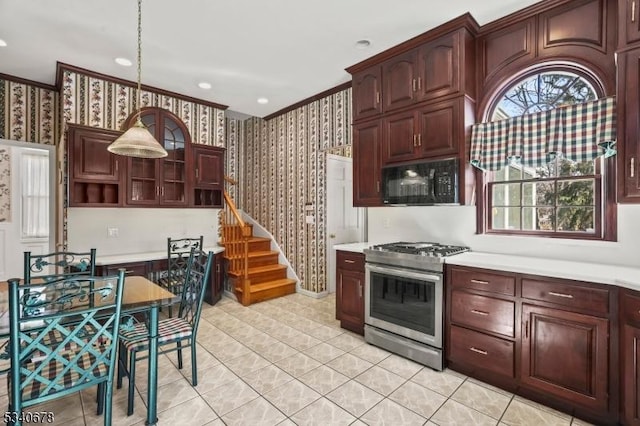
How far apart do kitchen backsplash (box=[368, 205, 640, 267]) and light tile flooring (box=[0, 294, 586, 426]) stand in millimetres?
1145

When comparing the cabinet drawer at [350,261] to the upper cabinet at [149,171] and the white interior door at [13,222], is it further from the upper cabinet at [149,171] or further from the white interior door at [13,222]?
the white interior door at [13,222]

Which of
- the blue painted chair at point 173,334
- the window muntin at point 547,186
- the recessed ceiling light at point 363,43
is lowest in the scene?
the blue painted chair at point 173,334

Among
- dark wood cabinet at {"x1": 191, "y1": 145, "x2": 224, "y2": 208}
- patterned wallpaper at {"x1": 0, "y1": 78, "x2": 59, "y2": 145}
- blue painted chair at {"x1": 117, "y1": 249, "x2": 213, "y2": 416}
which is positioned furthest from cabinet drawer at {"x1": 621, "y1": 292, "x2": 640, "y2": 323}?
patterned wallpaper at {"x1": 0, "y1": 78, "x2": 59, "y2": 145}

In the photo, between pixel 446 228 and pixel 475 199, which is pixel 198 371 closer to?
pixel 446 228

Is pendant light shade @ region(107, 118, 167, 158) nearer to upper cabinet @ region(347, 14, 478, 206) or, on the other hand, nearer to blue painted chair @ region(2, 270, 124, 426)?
blue painted chair @ region(2, 270, 124, 426)

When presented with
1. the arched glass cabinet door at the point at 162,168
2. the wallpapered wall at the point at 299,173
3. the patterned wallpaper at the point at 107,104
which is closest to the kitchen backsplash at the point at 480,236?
the wallpapered wall at the point at 299,173

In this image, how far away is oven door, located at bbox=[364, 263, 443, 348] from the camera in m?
2.64

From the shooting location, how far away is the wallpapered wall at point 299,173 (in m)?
4.43

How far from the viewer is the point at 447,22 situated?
275 centimetres

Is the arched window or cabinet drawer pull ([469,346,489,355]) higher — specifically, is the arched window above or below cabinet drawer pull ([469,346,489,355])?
above

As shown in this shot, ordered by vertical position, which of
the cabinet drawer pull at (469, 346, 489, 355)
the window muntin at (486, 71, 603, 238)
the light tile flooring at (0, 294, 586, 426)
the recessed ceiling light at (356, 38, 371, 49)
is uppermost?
the recessed ceiling light at (356, 38, 371, 49)

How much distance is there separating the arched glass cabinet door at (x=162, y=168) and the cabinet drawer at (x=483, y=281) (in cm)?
358

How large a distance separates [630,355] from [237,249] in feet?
14.0

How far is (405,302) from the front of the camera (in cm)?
284
